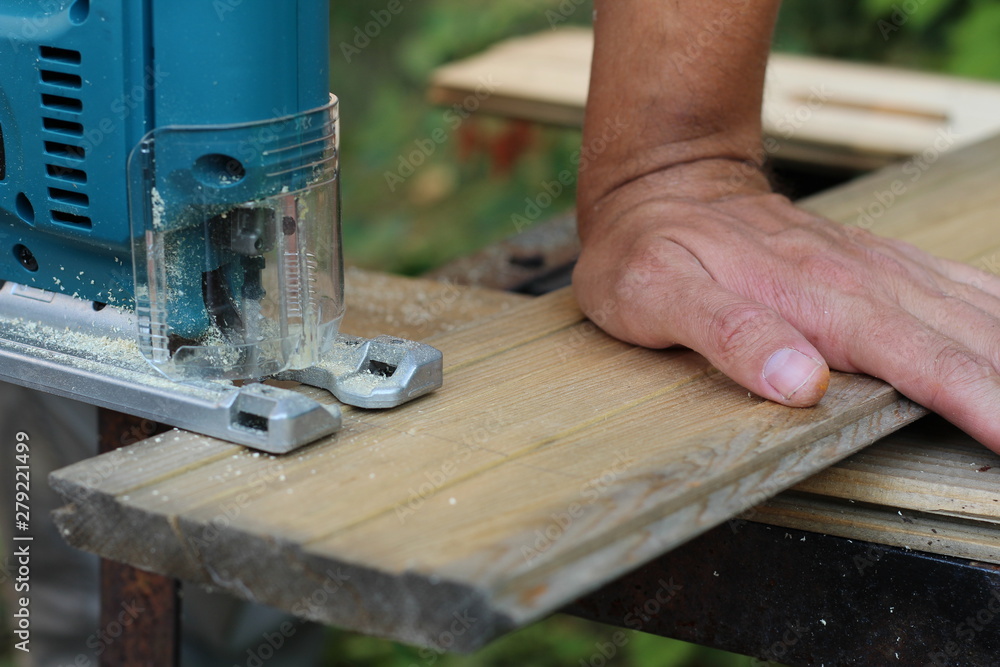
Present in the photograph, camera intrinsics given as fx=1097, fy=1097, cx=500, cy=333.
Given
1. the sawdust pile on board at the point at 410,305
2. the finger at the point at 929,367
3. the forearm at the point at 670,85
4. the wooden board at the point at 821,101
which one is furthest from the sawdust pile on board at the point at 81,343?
the wooden board at the point at 821,101

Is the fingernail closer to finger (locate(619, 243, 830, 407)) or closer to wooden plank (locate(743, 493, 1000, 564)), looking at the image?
finger (locate(619, 243, 830, 407))

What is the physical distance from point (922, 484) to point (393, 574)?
30.5 inches

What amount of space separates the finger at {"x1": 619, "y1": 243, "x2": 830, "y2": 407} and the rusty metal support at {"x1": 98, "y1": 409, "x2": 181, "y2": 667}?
2.89ft

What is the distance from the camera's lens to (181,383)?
1.25 m

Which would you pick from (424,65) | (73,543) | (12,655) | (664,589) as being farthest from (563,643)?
(424,65)

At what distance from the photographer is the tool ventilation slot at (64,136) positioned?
4.06 ft

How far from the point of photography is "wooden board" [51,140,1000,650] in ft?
3.09

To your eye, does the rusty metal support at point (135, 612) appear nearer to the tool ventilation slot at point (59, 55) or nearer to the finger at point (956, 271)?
the tool ventilation slot at point (59, 55)

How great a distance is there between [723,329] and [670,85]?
0.50m

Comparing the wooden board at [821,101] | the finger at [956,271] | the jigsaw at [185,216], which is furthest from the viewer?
the wooden board at [821,101]

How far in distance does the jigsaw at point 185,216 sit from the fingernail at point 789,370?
1.33 ft

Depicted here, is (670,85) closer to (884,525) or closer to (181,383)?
(884,525)

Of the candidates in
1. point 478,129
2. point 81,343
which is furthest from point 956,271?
point 478,129

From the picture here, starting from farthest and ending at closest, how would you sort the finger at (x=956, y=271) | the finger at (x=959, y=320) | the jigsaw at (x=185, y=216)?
the finger at (x=956, y=271) → the finger at (x=959, y=320) → the jigsaw at (x=185, y=216)
